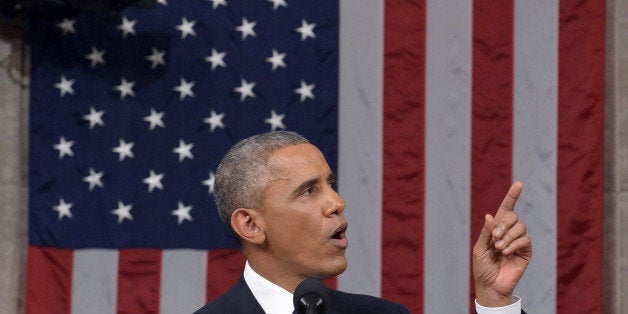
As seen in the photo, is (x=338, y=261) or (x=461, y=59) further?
(x=461, y=59)

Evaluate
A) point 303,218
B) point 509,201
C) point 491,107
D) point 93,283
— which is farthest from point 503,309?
point 93,283

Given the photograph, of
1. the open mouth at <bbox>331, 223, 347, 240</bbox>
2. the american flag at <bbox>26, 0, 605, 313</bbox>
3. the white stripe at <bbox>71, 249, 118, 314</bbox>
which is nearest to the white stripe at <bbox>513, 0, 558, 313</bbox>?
the american flag at <bbox>26, 0, 605, 313</bbox>

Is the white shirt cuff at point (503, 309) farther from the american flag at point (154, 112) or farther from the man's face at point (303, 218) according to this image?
the american flag at point (154, 112)

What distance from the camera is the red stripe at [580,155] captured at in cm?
414

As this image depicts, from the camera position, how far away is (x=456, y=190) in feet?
13.7

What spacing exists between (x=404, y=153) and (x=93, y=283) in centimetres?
165

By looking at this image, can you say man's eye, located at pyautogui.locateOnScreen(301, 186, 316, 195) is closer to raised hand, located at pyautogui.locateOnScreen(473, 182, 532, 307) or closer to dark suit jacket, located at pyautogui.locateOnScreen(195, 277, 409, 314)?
dark suit jacket, located at pyautogui.locateOnScreen(195, 277, 409, 314)

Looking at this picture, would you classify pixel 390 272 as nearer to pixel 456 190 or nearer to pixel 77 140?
pixel 456 190

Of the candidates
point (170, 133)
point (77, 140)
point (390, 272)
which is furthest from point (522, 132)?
point (77, 140)

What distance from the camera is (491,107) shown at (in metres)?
4.20

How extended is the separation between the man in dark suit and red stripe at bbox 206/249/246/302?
6.70ft

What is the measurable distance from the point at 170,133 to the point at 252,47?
0.59 meters

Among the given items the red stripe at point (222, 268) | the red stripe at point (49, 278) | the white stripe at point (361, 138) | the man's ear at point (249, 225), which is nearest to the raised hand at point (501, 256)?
the man's ear at point (249, 225)

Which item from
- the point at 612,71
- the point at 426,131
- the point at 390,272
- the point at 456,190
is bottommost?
the point at 390,272
